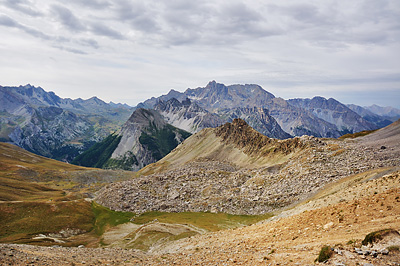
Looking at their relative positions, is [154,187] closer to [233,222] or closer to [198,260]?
[233,222]

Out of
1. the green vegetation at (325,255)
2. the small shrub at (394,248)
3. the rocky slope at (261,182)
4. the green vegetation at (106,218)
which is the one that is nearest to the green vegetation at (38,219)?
the green vegetation at (106,218)

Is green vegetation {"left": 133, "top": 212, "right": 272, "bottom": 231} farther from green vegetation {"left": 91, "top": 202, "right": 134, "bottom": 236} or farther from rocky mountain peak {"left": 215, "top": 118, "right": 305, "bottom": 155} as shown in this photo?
rocky mountain peak {"left": 215, "top": 118, "right": 305, "bottom": 155}

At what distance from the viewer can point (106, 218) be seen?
107750mm

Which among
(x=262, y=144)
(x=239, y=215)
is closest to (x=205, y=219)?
(x=239, y=215)

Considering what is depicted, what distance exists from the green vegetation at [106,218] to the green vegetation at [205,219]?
21.7 feet

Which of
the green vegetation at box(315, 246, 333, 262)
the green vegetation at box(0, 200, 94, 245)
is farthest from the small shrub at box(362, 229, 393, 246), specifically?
the green vegetation at box(0, 200, 94, 245)

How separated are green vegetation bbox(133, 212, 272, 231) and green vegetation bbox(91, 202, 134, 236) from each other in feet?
21.7

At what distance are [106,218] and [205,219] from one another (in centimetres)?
4619

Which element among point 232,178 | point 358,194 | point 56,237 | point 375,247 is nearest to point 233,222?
point 232,178

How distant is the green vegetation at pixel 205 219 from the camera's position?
270 ft

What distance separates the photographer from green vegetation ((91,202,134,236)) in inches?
3904

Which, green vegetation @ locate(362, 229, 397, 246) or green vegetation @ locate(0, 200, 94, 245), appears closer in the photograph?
green vegetation @ locate(362, 229, 397, 246)

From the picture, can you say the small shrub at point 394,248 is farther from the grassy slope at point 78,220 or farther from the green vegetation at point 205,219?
the green vegetation at point 205,219

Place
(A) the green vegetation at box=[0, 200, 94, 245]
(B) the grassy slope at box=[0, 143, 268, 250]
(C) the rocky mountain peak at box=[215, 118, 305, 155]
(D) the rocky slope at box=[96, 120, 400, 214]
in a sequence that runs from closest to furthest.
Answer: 1. (B) the grassy slope at box=[0, 143, 268, 250]
2. (A) the green vegetation at box=[0, 200, 94, 245]
3. (D) the rocky slope at box=[96, 120, 400, 214]
4. (C) the rocky mountain peak at box=[215, 118, 305, 155]
